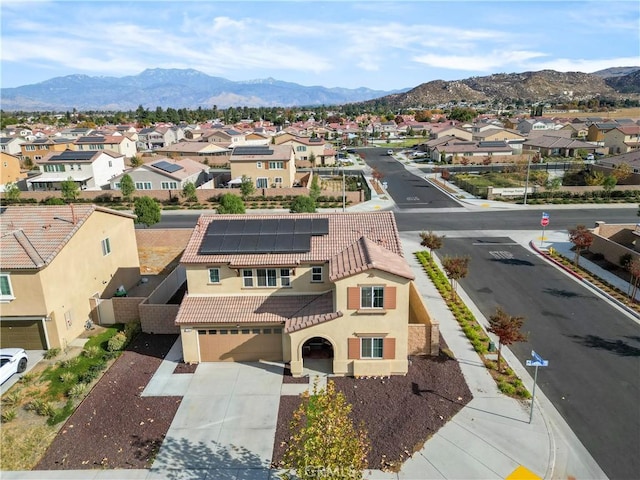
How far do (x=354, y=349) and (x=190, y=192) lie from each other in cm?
4465

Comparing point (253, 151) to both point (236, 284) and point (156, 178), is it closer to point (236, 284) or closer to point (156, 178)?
point (156, 178)

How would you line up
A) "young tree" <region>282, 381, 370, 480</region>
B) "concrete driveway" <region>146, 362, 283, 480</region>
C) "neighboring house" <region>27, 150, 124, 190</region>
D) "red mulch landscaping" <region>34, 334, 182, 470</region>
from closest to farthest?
"young tree" <region>282, 381, 370, 480</region> < "concrete driveway" <region>146, 362, 283, 480</region> < "red mulch landscaping" <region>34, 334, 182, 470</region> < "neighboring house" <region>27, 150, 124, 190</region>

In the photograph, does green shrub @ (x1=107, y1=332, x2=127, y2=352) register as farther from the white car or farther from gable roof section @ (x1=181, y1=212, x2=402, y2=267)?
gable roof section @ (x1=181, y1=212, x2=402, y2=267)

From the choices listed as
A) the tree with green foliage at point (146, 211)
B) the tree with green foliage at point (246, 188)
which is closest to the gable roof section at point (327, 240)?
the tree with green foliage at point (146, 211)

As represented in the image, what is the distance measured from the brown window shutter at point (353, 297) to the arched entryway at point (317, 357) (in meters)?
2.78

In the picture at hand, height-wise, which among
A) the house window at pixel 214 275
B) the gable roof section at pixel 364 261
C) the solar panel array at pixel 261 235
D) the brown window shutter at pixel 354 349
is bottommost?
the brown window shutter at pixel 354 349

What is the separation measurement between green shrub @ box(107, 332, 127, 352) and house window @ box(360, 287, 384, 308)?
13.2 metres

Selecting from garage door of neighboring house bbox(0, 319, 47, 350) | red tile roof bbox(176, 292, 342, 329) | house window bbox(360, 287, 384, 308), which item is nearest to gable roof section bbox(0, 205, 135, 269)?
garage door of neighboring house bbox(0, 319, 47, 350)

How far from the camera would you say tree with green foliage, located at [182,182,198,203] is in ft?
196

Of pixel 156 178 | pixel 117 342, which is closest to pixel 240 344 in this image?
pixel 117 342

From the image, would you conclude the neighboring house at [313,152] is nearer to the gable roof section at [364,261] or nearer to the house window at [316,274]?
the house window at [316,274]

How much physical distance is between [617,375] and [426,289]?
12.4 m

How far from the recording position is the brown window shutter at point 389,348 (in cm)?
2094

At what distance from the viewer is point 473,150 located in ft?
305
